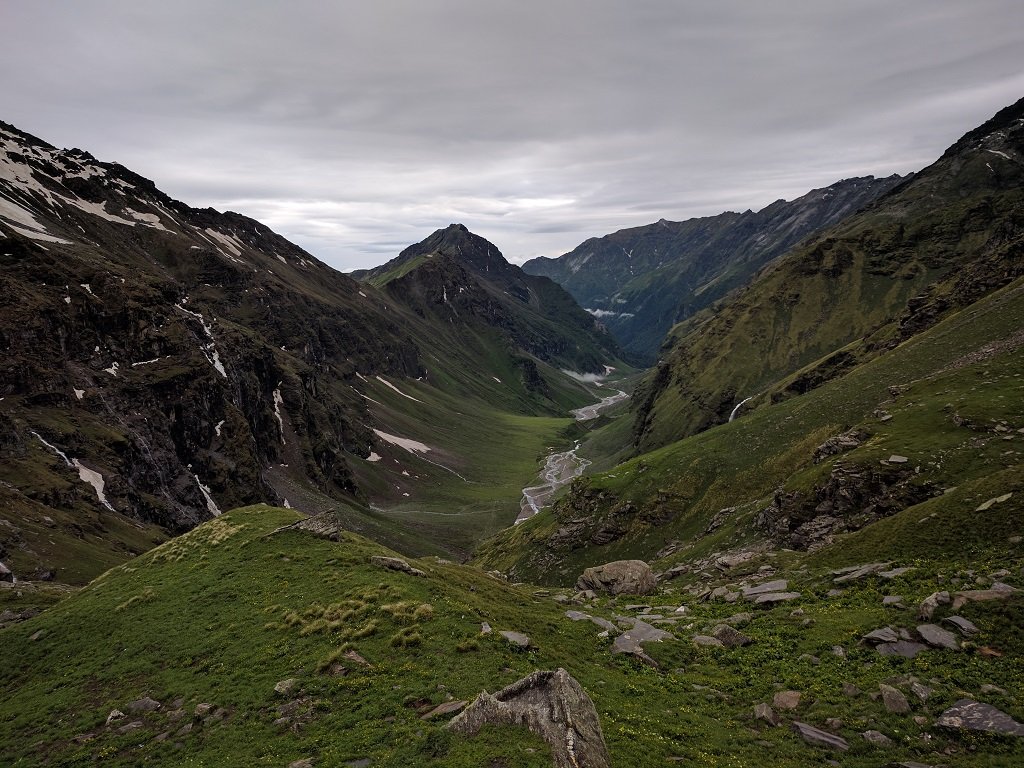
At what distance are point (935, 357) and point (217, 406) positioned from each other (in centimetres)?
13744

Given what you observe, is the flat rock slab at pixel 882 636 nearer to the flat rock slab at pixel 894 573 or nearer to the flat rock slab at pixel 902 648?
the flat rock slab at pixel 902 648

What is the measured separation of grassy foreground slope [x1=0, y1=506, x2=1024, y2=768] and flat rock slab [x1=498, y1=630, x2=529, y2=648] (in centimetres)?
51

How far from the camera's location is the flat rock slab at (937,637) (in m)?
23.0

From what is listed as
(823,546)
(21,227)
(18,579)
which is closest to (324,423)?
(21,227)

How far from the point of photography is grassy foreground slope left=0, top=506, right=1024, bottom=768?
19.2 meters

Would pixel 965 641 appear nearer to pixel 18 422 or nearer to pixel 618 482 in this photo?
pixel 618 482

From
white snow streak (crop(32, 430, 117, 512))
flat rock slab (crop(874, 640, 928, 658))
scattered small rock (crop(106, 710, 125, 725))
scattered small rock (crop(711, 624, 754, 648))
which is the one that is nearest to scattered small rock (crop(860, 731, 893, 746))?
flat rock slab (crop(874, 640, 928, 658))

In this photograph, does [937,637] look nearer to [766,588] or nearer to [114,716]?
[766,588]

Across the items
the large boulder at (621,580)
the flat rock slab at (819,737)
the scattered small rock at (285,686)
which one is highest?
the scattered small rock at (285,686)

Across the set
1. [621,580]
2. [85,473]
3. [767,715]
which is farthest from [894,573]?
[85,473]

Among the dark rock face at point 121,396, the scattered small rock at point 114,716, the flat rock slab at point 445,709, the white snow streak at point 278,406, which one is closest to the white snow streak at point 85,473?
the dark rock face at point 121,396

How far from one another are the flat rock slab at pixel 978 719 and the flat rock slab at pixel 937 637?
4212mm

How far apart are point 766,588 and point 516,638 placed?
2051 centimetres

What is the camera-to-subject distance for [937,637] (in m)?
23.6
